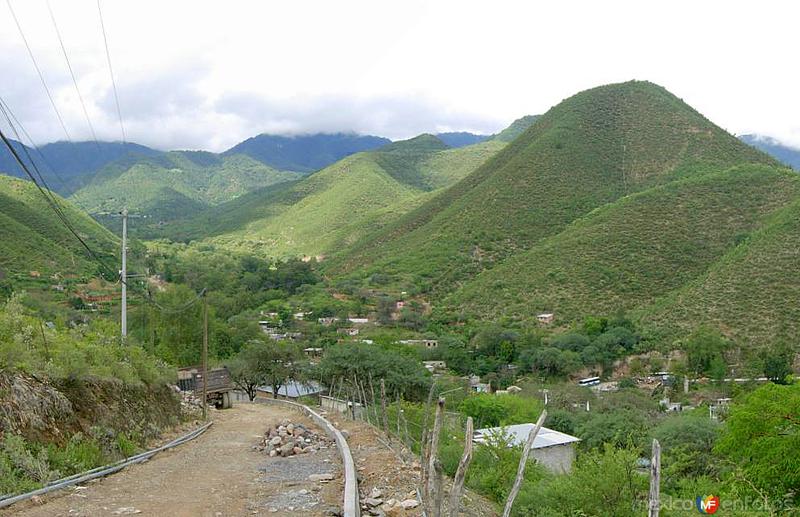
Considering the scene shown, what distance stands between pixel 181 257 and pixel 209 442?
285ft

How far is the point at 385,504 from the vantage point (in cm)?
750

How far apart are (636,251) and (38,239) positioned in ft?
180

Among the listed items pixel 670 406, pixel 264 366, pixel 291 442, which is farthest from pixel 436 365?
pixel 291 442

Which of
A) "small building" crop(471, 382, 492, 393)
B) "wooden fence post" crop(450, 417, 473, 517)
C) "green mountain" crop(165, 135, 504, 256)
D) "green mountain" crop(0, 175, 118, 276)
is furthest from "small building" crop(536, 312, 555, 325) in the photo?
"green mountain" crop(165, 135, 504, 256)

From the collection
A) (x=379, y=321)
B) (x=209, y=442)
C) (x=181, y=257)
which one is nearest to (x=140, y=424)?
(x=209, y=442)

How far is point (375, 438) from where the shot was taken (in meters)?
13.9

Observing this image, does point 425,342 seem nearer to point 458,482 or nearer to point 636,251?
point 636,251

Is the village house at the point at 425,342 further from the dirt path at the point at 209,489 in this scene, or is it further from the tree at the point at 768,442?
the tree at the point at 768,442

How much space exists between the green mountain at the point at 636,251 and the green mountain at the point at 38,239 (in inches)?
1448

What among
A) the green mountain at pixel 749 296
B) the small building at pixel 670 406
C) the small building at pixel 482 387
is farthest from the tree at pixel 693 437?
the small building at pixel 482 387

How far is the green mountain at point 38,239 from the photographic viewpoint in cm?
5288

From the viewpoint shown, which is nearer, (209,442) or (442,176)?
(209,442)

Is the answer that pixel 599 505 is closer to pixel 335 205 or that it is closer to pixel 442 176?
pixel 335 205

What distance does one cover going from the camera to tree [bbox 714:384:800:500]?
914 centimetres
